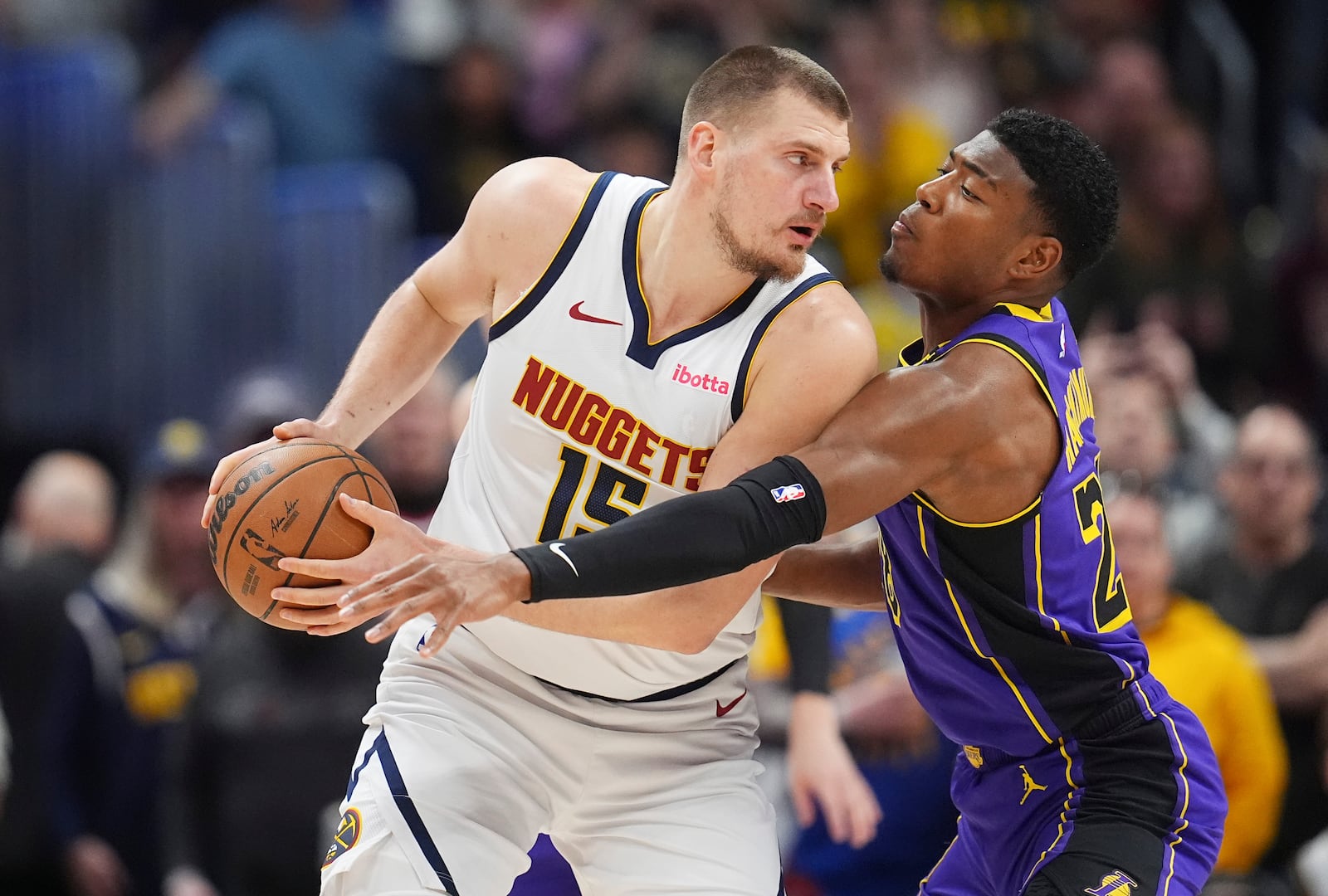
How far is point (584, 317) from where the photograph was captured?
14.9 feet

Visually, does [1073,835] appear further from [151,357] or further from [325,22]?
[325,22]

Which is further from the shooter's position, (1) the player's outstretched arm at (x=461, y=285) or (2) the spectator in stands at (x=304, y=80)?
(2) the spectator in stands at (x=304, y=80)

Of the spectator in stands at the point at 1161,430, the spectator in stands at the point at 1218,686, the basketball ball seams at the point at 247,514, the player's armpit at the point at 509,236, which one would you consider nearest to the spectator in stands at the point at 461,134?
the spectator in stands at the point at 1161,430

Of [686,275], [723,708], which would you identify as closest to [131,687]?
[723,708]

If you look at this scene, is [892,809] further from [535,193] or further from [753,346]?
[535,193]

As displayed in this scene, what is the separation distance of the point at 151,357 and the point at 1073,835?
288 inches

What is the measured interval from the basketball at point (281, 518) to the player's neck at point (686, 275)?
3.01 ft

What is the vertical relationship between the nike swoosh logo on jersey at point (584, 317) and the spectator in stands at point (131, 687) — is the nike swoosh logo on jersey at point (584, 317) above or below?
above

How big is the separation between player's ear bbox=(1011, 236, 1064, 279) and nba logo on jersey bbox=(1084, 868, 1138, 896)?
1.51 meters

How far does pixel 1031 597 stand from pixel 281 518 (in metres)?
1.83

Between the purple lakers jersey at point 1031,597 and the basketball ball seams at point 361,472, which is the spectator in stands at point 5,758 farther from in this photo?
the purple lakers jersey at point 1031,597

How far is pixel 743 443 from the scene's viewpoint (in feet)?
14.0

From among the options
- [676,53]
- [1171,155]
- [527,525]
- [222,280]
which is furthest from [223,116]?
[527,525]

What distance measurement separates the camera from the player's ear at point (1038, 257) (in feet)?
14.6
